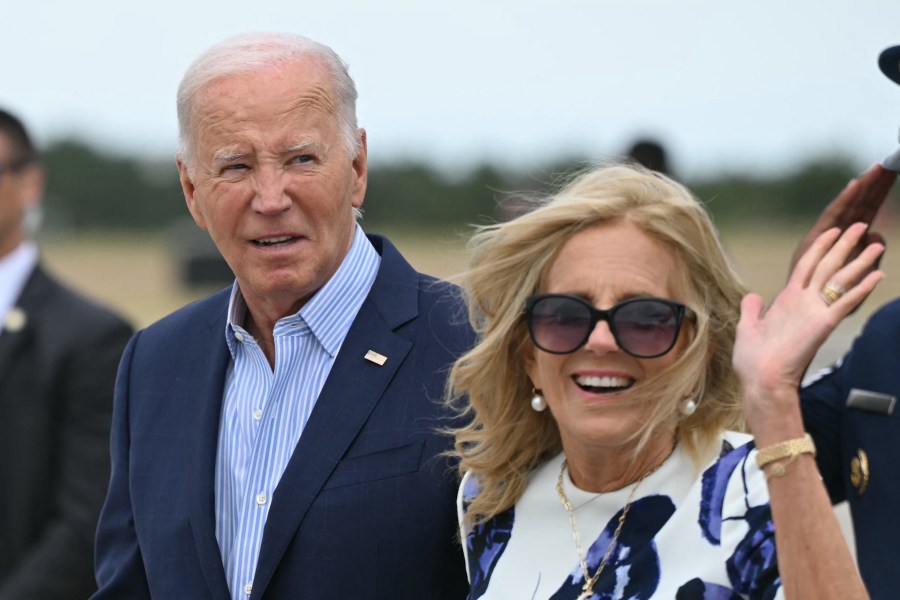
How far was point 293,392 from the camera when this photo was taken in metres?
3.17

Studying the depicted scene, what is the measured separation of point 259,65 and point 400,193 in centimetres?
3586

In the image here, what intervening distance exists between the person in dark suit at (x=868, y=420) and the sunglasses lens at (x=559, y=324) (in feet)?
3.34

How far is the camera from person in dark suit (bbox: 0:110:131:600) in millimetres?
4809

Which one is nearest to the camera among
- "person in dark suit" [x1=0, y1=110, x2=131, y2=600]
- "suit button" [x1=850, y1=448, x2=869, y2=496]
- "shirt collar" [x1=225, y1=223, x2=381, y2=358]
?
"shirt collar" [x1=225, y1=223, x2=381, y2=358]

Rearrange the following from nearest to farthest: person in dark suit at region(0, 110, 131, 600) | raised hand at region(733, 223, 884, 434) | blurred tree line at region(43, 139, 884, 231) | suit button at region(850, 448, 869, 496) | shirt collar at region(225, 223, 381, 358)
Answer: raised hand at region(733, 223, 884, 434) < shirt collar at region(225, 223, 381, 358) < suit button at region(850, 448, 869, 496) < person in dark suit at region(0, 110, 131, 600) < blurred tree line at region(43, 139, 884, 231)

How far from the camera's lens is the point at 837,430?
11.4ft

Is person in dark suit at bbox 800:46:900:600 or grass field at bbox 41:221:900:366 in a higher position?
person in dark suit at bbox 800:46:900:600

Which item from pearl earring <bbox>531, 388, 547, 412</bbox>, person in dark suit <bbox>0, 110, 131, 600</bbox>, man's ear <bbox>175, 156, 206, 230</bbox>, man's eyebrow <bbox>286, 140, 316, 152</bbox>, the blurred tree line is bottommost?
the blurred tree line

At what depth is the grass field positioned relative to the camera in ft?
68.5

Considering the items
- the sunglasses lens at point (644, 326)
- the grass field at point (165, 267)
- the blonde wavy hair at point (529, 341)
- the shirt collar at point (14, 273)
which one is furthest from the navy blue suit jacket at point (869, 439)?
the grass field at point (165, 267)

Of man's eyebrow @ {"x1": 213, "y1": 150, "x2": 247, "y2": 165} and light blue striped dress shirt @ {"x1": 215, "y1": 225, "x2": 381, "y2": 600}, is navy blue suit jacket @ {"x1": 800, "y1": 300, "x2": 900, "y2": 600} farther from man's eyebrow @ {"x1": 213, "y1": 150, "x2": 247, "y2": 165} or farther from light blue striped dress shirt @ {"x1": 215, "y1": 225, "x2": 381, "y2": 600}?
man's eyebrow @ {"x1": 213, "y1": 150, "x2": 247, "y2": 165}

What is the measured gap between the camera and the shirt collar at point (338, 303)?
3.18 metres

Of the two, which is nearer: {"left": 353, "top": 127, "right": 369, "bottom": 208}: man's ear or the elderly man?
the elderly man

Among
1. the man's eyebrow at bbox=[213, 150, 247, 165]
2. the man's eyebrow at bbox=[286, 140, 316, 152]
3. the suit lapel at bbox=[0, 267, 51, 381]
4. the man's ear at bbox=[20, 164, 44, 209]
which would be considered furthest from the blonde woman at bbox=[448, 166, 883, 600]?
the man's ear at bbox=[20, 164, 44, 209]
